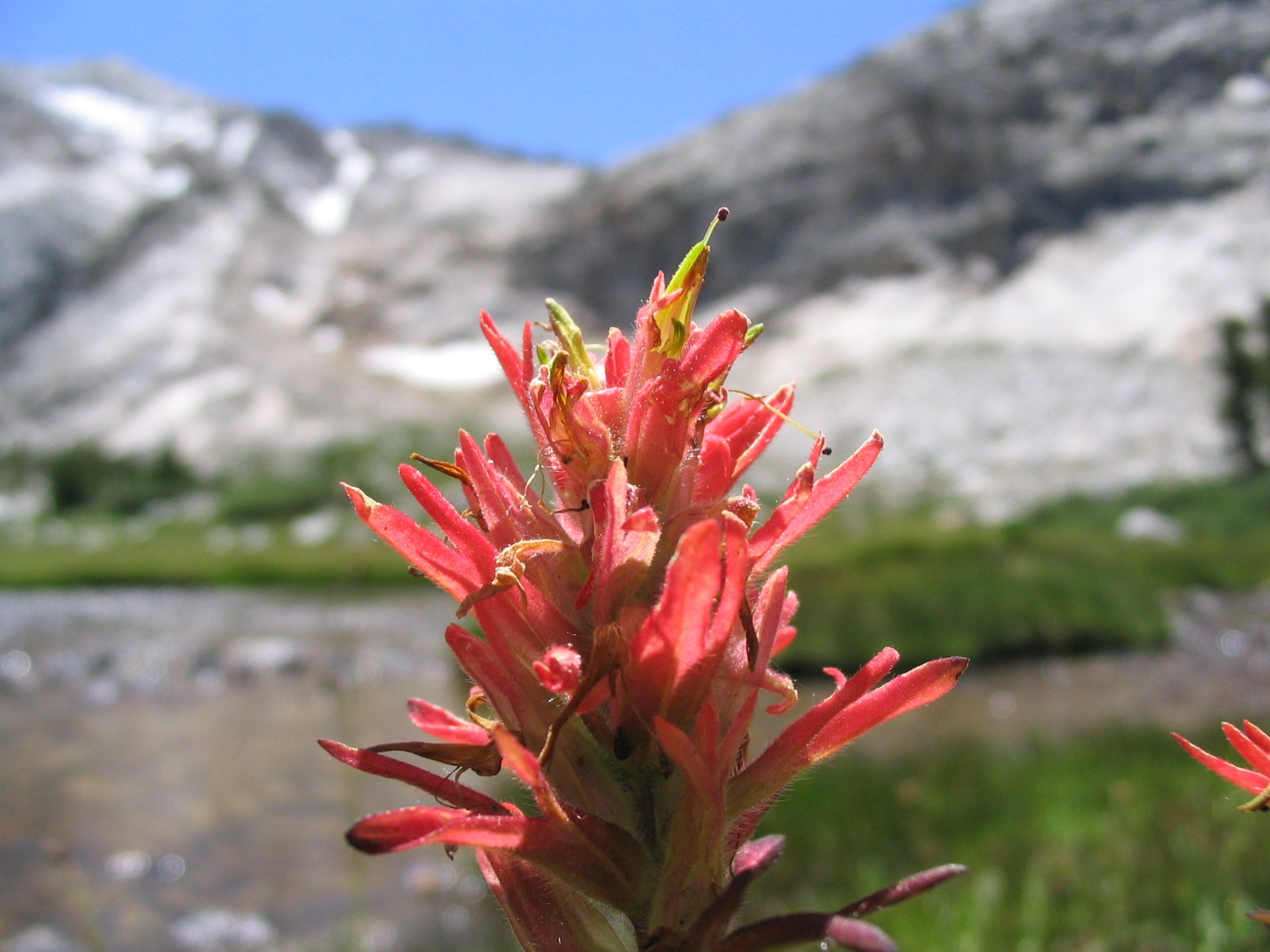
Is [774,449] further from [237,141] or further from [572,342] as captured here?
[237,141]

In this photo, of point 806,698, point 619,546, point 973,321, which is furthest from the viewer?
point 973,321

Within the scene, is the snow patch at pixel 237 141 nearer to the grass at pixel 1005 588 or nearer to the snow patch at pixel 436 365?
the snow patch at pixel 436 365

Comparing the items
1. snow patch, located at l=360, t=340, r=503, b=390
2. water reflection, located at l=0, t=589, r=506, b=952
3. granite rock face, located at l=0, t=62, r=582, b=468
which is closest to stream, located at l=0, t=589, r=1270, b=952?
water reflection, located at l=0, t=589, r=506, b=952

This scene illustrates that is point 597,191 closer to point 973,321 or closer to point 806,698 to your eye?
point 973,321

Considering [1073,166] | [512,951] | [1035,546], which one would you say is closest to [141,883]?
[512,951]

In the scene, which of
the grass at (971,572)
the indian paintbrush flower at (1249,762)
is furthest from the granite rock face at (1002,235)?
the indian paintbrush flower at (1249,762)

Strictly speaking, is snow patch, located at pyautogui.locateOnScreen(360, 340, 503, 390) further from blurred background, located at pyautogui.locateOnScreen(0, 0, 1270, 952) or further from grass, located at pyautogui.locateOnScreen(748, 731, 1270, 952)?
grass, located at pyautogui.locateOnScreen(748, 731, 1270, 952)
